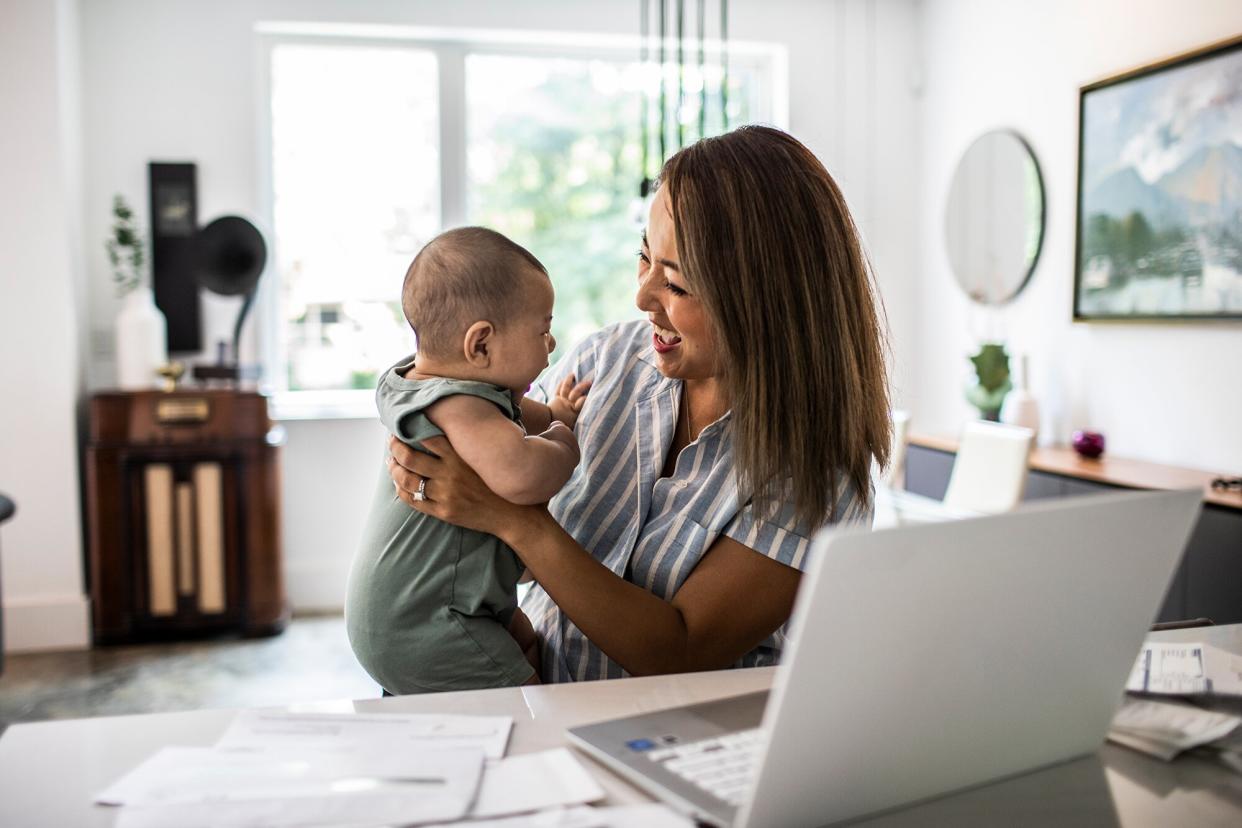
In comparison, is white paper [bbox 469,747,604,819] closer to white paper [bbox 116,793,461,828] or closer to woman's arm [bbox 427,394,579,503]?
white paper [bbox 116,793,461,828]

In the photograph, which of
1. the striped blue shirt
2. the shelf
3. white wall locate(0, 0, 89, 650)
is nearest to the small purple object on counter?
the shelf

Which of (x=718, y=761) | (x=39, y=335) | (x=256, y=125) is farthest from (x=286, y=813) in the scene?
(x=256, y=125)

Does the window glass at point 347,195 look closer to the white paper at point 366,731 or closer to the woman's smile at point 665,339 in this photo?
the woman's smile at point 665,339

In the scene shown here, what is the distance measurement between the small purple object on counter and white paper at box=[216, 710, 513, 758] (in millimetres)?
2996

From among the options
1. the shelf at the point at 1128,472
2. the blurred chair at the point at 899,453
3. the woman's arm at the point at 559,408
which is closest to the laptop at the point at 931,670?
the woman's arm at the point at 559,408

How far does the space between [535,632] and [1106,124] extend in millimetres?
3062

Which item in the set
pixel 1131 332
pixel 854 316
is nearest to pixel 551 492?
pixel 854 316

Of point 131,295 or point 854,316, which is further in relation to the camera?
point 131,295

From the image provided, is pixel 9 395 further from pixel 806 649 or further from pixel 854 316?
pixel 806 649

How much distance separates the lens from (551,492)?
138 centimetres

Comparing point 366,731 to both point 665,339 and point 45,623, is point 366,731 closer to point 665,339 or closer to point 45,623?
point 665,339

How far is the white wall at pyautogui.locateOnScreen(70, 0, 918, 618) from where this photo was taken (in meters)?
4.26

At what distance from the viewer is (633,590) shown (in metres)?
1.32

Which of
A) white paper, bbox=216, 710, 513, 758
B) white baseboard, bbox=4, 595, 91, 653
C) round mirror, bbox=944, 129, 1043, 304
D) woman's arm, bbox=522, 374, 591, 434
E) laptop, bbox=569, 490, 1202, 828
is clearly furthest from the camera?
round mirror, bbox=944, 129, 1043, 304
